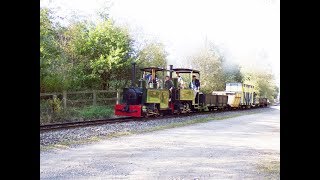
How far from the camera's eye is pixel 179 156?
8.83ft

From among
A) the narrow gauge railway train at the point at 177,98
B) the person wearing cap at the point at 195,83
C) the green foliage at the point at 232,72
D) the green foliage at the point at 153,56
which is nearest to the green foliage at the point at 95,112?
the narrow gauge railway train at the point at 177,98

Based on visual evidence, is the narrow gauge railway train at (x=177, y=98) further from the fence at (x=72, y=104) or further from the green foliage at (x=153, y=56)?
the fence at (x=72, y=104)

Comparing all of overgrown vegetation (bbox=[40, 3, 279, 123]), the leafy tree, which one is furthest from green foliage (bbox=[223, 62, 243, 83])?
the leafy tree

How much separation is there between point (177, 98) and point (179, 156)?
1473mm

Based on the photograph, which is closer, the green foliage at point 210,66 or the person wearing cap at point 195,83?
the green foliage at point 210,66

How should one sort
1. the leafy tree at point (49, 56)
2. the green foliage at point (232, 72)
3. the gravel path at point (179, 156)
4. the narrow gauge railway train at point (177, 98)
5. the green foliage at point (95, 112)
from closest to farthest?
1. the gravel path at point (179, 156)
2. the leafy tree at point (49, 56)
3. the green foliage at point (232, 72)
4. the green foliage at point (95, 112)
5. the narrow gauge railway train at point (177, 98)

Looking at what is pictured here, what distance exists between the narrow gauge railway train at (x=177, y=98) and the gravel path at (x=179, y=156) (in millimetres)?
322

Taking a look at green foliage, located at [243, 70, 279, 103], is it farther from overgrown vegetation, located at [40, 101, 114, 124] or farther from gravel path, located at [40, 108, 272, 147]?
overgrown vegetation, located at [40, 101, 114, 124]

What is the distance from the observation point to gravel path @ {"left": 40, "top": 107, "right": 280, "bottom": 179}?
8.24 feet

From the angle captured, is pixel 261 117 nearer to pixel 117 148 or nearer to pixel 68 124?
pixel 117 148

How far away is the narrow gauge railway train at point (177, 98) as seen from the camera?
3156mm

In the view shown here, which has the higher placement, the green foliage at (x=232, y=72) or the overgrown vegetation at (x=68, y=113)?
the green foliage at (x=232, y=72)
